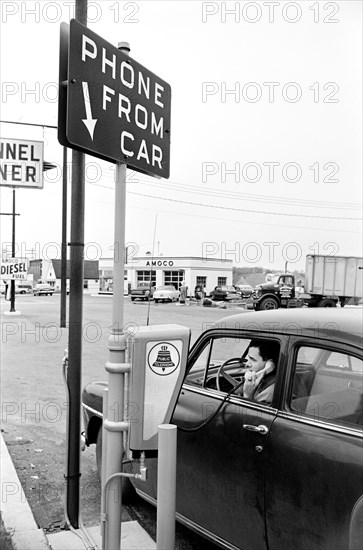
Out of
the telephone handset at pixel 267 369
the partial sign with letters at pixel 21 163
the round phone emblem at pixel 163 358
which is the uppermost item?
the partial sign with letters at pixel 21 163

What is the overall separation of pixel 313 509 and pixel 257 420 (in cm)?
52

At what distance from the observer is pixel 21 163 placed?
4.83 meters

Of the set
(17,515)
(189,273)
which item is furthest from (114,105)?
(189,273)

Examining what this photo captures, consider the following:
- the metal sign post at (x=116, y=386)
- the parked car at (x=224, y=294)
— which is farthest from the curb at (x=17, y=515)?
the parked car at (x=224, y=294)

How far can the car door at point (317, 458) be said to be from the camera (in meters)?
2.29

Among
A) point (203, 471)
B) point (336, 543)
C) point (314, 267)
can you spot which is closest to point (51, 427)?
point (203, 471)

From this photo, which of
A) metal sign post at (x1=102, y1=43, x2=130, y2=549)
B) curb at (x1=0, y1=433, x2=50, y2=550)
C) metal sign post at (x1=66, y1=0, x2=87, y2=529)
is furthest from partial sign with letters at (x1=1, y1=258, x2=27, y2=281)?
metal sign post at (x1=102, y1=43, x2=130, y2=549)

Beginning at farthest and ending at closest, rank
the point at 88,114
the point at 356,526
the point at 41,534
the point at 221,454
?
the point at 41,534 < the point at 221,454 < the point at 88,114 < the point at 356,526

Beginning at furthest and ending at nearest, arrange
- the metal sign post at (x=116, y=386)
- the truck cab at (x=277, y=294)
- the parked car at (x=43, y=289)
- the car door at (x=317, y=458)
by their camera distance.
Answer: the parked car at (x=43, y=289) → the truck cab at (x=277, y=294) → the metal sign post at (x=116, y=386) → the car door at (x=317, y=458)

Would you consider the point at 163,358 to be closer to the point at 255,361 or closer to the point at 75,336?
the point at 255,361

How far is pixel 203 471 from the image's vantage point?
3.08 meters

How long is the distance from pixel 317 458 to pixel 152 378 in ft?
2.78

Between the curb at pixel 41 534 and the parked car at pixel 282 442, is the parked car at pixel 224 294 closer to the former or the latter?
the curb at pixel 41 534

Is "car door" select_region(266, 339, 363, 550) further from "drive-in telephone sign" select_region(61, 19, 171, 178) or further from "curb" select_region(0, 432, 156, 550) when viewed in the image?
"drive-in telephone sign" select_region(61, 19, 171, 178)
